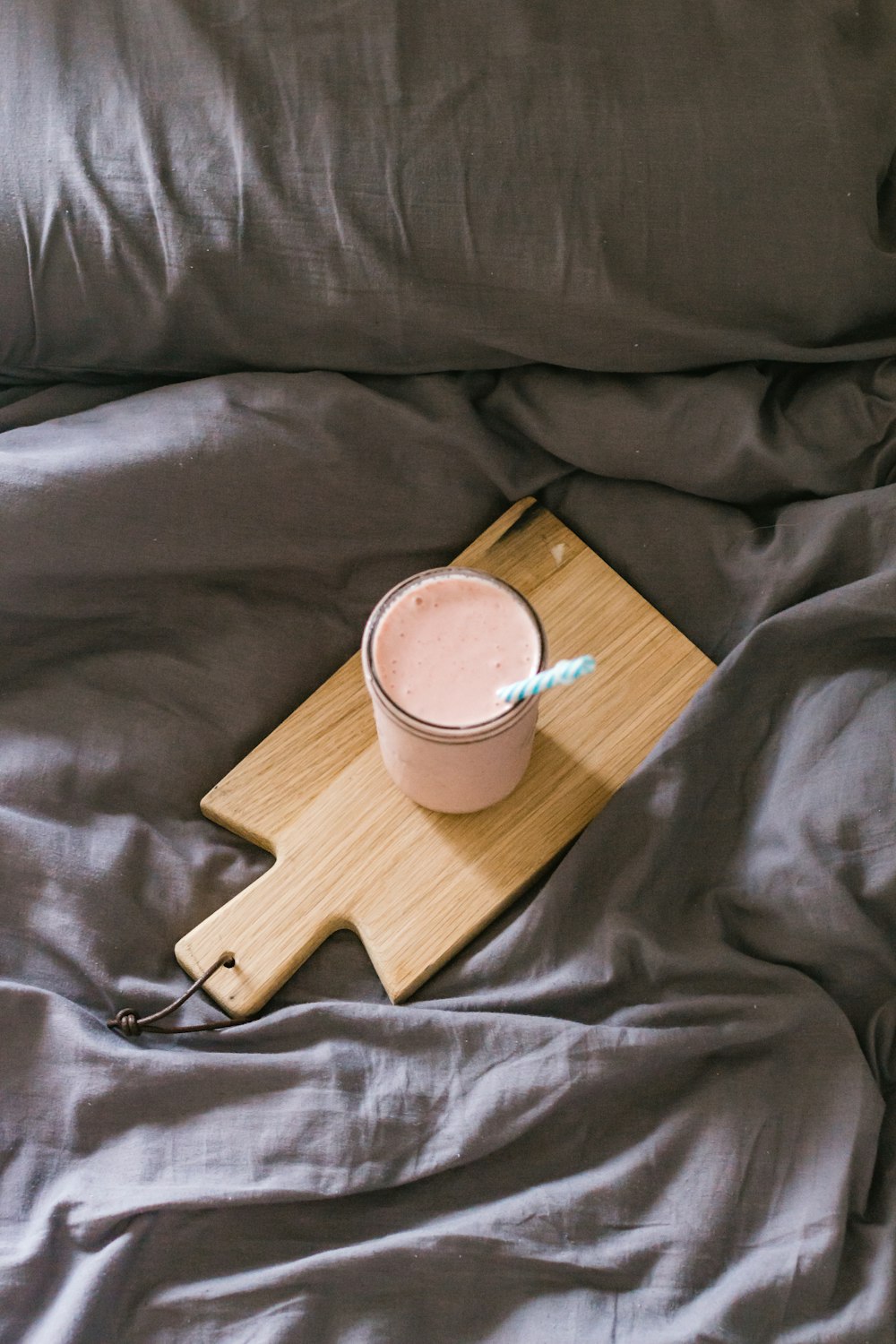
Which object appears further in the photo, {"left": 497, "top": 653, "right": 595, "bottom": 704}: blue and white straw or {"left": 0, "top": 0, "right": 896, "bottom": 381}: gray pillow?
{"left": 0, "top": 0, "right": 896, "bottom": 381}: gray pillow

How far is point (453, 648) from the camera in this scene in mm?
650

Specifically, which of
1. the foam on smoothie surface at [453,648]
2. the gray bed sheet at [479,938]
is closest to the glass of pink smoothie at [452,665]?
the foam on smoothie surface at [453,648]

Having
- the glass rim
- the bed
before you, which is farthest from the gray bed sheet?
the glass rim

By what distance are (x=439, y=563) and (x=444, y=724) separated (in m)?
0.20

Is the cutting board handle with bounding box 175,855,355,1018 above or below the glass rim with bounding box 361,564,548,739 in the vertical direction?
below

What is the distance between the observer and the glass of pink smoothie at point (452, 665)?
25.0 inches

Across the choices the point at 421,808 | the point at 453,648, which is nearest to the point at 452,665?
the point at 453,648

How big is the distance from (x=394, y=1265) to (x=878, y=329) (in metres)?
0.63

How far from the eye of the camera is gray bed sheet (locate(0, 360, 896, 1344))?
62 cm

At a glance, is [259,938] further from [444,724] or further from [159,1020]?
[444,724]

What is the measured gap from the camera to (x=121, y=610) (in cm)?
76

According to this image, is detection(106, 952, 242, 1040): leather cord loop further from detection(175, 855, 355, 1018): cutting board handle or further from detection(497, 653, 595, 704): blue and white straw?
detection(497, 653, 595, 704): blue and white straw

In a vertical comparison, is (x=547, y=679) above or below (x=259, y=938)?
above

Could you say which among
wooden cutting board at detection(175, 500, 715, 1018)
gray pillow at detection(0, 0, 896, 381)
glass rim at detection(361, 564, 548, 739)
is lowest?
wooden cutting board at detection(175, 500, 715, 1018)
